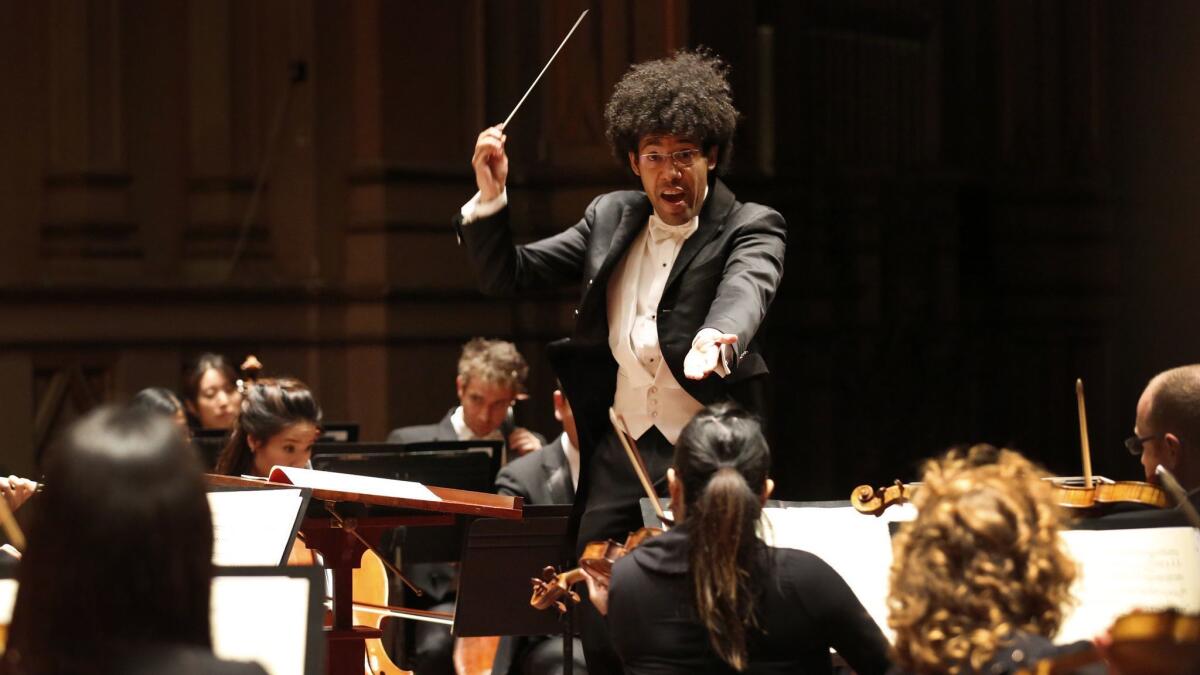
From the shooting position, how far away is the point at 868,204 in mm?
8180

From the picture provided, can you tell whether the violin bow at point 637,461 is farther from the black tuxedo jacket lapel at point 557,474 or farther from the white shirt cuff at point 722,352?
the black tuxedo jacket lapel at point 557,474

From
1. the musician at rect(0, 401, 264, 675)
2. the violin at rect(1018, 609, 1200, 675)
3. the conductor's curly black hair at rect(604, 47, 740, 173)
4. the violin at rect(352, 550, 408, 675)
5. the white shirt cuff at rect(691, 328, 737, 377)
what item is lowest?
the violin at rect(352, 550, 408, 675)

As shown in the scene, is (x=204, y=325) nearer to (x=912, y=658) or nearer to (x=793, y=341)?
(x=793, y=341)

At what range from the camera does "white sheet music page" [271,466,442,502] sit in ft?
11.2

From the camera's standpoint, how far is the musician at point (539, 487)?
16.4 feet

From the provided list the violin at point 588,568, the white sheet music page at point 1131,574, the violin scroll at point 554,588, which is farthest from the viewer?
the violin scroll at point 554,588

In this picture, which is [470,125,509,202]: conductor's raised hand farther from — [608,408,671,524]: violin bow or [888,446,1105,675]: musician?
[888,446,1105,675]: musician

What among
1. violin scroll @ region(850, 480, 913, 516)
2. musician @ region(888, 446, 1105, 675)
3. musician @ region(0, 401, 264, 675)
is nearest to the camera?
musician @ region(0, 401, 264, 675)

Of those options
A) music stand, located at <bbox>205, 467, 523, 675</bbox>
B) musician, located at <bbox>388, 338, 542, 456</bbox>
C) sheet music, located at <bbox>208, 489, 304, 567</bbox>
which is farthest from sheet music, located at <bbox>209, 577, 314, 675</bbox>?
musician, located at <bbox>388, 338, 542, 456</bbox>

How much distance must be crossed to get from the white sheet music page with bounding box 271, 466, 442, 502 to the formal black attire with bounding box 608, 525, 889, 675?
83cm

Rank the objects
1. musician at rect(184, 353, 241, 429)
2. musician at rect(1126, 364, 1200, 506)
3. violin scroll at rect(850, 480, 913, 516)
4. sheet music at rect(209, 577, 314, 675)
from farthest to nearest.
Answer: musician at rect(184, 353, 241, 429) → musician at rect(1126, 364, 1200, 506) → violin scroll at rect(850, 480, 913, 516) → sheet music at rect(209, 577, 314, 675)

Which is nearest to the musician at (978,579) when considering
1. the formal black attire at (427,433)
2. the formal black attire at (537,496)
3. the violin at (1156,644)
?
the violin at (1156,644)

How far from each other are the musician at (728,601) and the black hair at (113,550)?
941 mm

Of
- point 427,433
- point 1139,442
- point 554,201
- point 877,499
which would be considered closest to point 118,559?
point 877,499
